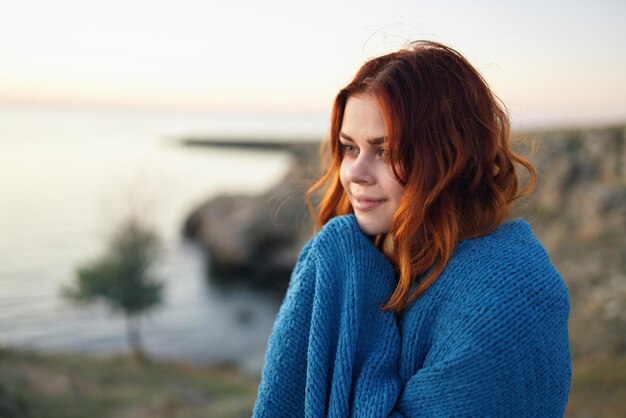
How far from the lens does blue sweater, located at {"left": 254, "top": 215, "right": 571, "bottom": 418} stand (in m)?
1.69

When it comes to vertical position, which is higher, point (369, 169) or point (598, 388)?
point (369, 169)

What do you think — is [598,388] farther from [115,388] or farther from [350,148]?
[115,388]

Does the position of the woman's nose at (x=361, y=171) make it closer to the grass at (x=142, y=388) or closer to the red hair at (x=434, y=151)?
the red hair at (x=434, y=151)

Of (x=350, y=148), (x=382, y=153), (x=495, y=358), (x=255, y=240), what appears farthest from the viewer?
(x=255, y=240)

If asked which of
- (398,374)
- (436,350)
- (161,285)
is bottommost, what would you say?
(161,285)

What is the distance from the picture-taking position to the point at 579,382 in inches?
371

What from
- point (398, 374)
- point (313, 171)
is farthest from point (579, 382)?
point (398, 374)

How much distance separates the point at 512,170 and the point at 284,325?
1.10m

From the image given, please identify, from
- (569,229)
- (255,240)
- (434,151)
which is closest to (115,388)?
(434,151)

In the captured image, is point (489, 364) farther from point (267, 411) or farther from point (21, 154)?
point (21, 154)

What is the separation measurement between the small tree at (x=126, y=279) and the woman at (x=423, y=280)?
17931mm

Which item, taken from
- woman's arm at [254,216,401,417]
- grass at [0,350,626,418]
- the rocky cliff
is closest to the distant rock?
the rocky cliff

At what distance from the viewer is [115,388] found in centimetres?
1336

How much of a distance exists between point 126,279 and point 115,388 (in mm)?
6093
